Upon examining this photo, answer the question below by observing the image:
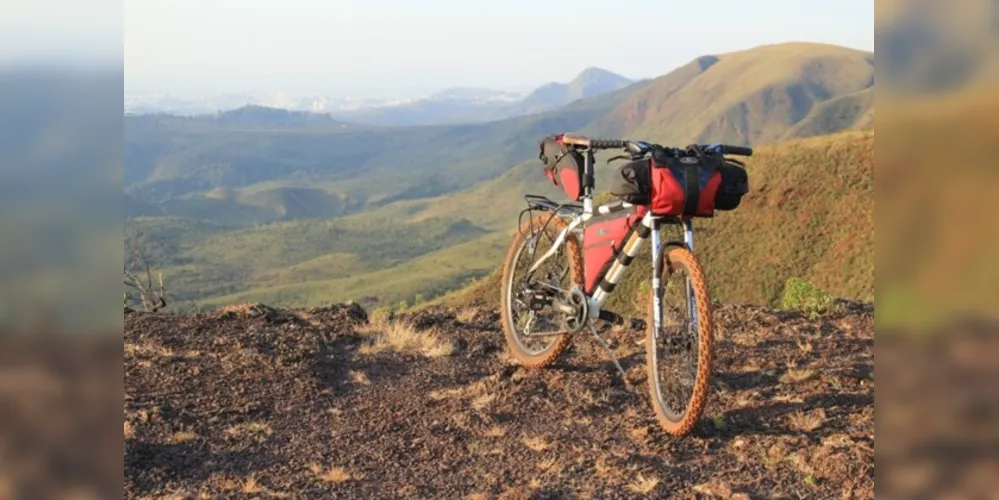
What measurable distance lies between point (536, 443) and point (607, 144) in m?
2.12

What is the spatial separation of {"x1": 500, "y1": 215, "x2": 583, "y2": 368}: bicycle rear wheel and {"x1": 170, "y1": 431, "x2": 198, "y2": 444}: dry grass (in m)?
2.69

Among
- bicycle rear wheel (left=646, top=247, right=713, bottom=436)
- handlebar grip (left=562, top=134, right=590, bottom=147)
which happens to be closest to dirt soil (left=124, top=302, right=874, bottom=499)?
bicycle rear wheel (left=646, top=247, right=713, bottom=436)

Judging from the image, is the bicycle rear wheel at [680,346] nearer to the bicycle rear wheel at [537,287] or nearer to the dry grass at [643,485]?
the dry grass at [643,485]

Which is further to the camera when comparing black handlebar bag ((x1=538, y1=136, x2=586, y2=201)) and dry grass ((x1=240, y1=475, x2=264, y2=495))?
black handlebar bag ((x1=538, y1=136, x2=586, y2=201))

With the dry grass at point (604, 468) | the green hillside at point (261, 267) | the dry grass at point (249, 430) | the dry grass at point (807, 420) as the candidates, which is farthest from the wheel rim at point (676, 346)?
the green hillside at point (261, 267)

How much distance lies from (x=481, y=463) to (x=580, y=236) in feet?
7.55

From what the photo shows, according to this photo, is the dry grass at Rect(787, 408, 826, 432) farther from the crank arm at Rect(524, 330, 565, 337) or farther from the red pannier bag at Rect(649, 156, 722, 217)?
the crank arm at Rect(524, 330, 565, 337)

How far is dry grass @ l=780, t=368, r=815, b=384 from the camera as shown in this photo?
5.89m

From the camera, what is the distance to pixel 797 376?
19.5 ft

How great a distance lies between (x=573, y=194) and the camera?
6.30 m

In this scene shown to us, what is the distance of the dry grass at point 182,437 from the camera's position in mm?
5162

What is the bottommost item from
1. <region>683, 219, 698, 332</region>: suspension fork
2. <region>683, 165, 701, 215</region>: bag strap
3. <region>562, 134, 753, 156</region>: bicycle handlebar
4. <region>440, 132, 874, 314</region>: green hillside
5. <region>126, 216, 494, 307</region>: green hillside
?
<region>126, 216, 494, 307</region>: green hillside

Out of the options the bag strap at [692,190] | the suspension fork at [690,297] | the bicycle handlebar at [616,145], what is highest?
the bicycle handlebar at [616,145]
